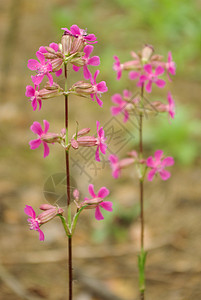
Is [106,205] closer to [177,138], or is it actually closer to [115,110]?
[115,110]

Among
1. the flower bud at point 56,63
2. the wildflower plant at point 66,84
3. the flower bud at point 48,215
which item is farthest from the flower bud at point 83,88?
the flower bud at point 48,215

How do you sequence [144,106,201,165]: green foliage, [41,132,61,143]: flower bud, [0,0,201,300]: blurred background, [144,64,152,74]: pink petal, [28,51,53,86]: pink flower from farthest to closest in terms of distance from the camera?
[144,106,201,165]: green foliage → [0,0,201,300]: blurred background → [144,64,152,74]: pink petal → [41,132,61,143]: flower bud → [28,51,53,86]: pink flower

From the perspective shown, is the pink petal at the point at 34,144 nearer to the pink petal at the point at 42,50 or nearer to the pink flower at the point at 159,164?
the pink petal at the point at 42,50

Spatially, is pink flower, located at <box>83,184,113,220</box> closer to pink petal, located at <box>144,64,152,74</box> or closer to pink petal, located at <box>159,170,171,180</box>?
pink petal, located at <box>159,170,171,180</box>

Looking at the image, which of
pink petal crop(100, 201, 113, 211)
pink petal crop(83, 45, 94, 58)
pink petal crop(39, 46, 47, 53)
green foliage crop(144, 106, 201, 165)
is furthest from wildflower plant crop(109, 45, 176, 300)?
green foliage crop(144, 106, 201, 165)

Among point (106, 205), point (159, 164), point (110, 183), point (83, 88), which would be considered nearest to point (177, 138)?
point (110, 183)

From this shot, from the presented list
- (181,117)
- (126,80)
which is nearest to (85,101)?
(126,80)

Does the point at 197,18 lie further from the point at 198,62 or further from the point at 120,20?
the point at 120,20

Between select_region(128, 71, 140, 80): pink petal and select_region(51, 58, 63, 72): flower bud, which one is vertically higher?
select_region(128, 71, 140, 80): pink petal

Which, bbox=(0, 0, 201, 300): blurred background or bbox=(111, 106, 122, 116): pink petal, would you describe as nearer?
bbox=(111, 106, 122, 116): pink petal
